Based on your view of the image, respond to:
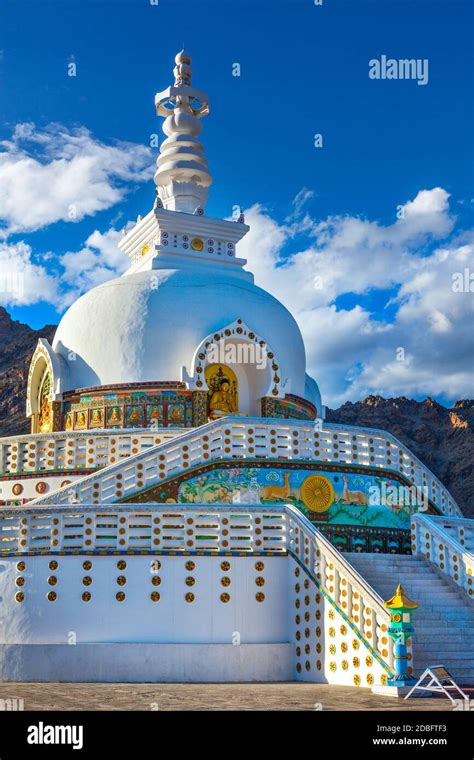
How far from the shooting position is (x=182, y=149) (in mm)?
27812

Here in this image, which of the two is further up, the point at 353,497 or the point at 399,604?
the point at 353,497

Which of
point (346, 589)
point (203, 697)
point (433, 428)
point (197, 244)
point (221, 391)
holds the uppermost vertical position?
point (197, 244)

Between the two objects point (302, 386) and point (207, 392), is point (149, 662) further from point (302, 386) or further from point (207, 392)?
point (302, 386)

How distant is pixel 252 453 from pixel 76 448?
4003mm

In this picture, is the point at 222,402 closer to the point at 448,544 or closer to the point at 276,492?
the point at 276,492

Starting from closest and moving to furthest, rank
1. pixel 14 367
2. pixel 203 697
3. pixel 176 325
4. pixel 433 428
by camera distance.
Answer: pixel 203 697, pixel 176 325, pixel 14 367, pixel 433 428

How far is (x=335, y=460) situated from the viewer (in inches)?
701

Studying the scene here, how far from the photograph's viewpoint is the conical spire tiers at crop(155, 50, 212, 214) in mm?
27375

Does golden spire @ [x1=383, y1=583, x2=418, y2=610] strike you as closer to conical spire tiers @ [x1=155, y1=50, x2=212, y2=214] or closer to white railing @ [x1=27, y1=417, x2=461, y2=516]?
white railing @ [x1=27, y1=417, x2=461, y2=516]

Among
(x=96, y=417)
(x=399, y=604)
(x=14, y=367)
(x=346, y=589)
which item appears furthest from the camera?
(x=14, y=367)

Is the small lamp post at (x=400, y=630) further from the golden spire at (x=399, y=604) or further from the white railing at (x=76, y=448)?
the white railing at (x=76, y=448)

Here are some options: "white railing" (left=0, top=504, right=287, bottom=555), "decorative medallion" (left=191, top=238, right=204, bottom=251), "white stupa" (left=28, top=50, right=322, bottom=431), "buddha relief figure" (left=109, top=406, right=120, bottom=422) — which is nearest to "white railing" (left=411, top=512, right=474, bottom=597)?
"white railing" (left=0, top=504, right=287, bottom=555)

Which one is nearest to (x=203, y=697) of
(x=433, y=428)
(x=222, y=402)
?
(x=222, y=402)
